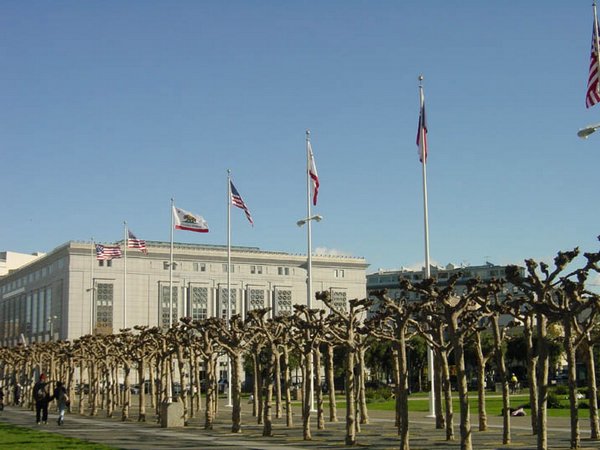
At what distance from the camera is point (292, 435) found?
32.4 m

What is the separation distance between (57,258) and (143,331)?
3157 inches

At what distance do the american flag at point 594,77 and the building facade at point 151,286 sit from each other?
8777 cm

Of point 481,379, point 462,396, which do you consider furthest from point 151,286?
point 462,396

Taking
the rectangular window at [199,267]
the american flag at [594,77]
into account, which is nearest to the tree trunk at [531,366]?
the american flag at [594,77]

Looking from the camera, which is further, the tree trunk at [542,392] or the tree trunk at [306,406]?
the tree trunk at [306,406]

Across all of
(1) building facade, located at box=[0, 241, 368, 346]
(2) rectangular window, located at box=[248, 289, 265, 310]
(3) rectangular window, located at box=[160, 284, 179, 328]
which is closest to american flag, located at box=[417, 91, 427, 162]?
(1) building facade, located at box=[0, 241, 368, 346]

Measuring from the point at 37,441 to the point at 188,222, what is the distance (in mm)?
27787

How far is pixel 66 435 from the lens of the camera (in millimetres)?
33656

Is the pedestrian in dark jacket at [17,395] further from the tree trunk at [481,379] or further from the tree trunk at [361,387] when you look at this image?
the tree trunk at [481,379]

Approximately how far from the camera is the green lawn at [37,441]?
1074 inches

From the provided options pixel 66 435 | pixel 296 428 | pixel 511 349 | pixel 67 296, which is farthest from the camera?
pixel 67 296

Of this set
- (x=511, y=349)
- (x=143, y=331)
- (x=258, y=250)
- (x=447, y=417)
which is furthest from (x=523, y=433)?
(x=258, y=250)

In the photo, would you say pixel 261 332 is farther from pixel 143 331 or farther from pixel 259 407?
pixel 143 331

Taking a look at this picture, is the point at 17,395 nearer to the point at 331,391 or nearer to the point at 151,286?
the point at 331,391
